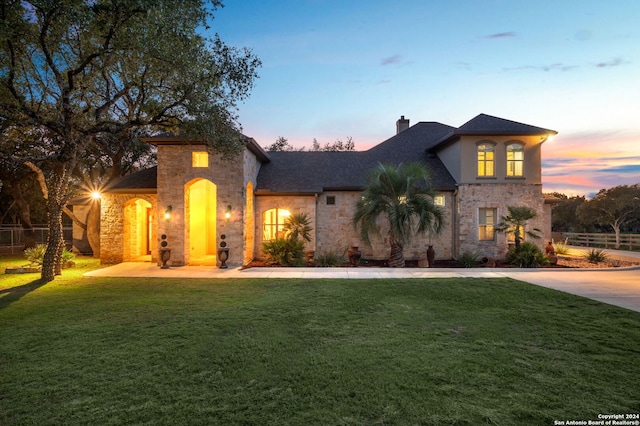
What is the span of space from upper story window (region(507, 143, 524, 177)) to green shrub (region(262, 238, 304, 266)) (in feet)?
34.1

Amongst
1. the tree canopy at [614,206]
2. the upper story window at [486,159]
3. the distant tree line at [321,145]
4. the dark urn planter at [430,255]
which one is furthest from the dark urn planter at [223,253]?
the tree canopy at [614,206]

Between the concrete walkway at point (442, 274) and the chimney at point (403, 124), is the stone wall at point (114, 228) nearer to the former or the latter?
the concrete walkway at point (442, 274)

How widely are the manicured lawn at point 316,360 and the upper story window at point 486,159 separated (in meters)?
8.12

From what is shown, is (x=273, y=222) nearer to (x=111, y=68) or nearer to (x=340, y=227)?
(x=340, y=227)

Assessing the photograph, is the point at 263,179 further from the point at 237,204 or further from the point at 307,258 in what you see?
the point at 307,258

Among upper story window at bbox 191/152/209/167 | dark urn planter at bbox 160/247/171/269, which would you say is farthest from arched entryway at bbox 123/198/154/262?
upper story window at bbox 191/152/209/167

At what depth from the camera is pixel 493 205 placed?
14.7 metres

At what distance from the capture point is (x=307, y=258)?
14.3m

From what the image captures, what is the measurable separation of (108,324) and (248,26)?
12.9 meters

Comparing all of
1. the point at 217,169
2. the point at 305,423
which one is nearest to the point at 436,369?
the point at 305,423

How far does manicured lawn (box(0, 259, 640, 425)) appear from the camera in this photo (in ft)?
10.6

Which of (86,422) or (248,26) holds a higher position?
(248,26)

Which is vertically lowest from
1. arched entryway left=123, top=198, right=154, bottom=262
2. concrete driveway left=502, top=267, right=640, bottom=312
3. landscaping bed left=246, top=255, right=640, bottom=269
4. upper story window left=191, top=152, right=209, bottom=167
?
landscaping bed left=246, top=255, right=640, bottom=269

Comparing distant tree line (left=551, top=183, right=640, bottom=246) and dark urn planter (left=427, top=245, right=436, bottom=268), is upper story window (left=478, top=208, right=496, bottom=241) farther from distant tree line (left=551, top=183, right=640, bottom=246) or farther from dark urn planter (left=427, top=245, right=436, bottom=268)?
distant tree line (left=551, top=183, right=640, bottom=246)
